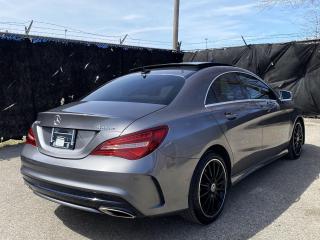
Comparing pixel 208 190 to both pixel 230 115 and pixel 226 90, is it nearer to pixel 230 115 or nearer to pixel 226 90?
pixel 230 115

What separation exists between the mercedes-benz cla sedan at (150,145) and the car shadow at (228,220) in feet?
0.64

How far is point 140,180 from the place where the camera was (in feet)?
11.2

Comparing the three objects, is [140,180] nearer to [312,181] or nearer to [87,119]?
[87,119]

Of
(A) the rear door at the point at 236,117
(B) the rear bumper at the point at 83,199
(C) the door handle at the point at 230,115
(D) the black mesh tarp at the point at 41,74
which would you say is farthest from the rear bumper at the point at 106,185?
(D) the black mesh tarp at the point at 41,74

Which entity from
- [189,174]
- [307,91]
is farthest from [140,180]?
[307,91]

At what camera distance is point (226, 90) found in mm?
4879

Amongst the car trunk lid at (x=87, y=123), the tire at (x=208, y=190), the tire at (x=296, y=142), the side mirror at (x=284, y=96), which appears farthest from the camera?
the tire at (x=296, y=142)

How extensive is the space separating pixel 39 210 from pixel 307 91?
30.2 feet

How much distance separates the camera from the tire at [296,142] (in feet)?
22.0

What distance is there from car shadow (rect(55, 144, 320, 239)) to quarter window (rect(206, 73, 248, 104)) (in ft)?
3.94

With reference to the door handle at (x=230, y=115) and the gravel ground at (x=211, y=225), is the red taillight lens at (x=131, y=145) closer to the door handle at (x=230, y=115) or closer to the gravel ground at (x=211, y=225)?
the gravel ground at (x=211, y=225)

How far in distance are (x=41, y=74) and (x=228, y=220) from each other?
607cm

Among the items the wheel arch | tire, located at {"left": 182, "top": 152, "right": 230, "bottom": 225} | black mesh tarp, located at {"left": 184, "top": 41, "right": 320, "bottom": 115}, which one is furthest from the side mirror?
black mesh tarp, located at {"left": 184, "top": 41, "right": 320, "bottom": 115}

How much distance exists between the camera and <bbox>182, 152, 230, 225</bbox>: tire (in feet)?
12.9
